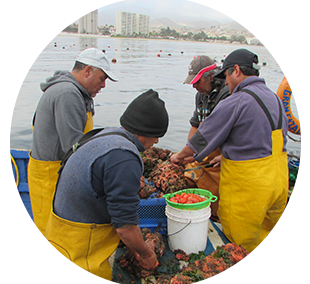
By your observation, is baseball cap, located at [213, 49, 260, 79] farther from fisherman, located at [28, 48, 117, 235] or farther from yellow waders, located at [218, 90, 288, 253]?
fisherman, located at [28, 48, 117, 235]

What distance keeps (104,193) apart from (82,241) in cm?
46

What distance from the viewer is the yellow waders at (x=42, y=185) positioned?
3.18 m

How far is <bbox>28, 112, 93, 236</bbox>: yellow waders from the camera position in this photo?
10.4 ft

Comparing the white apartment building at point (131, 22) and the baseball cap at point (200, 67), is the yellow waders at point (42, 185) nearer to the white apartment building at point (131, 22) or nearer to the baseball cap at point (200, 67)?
the baseball cap at point (200, 67)

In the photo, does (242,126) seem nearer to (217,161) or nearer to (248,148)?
(248,148)

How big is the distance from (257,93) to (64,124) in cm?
217

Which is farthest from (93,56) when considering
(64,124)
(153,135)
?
(153,135)

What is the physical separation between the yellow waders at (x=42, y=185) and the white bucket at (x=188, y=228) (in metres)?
1.45

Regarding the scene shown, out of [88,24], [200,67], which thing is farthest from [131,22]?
[200,67]

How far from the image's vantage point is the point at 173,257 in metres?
3.13

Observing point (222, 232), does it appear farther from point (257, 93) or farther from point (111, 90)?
point (111, 90)

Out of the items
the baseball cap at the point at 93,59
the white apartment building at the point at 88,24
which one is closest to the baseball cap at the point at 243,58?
the baseball cap at the point at 93,59

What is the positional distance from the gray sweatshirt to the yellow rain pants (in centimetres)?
103

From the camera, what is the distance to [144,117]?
2.06 metres
